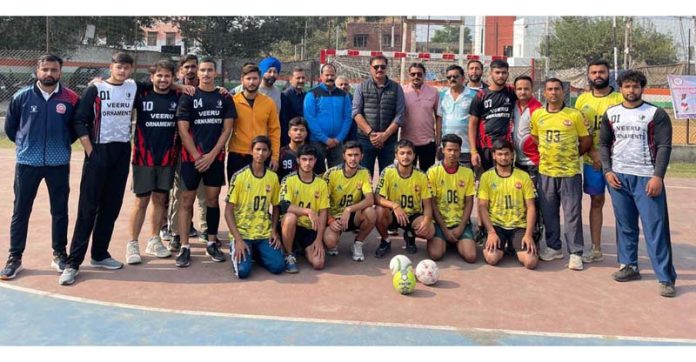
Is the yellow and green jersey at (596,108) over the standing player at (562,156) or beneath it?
over

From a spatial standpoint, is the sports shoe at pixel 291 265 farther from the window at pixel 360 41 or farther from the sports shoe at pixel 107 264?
the window at pixel 360 41

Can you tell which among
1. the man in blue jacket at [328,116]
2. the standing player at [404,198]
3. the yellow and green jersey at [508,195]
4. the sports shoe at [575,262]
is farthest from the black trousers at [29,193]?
the sports shoe at [575,262]

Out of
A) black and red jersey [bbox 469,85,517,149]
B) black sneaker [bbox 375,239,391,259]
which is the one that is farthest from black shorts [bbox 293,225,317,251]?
black and red jersey [bbox 469,85,517,149]

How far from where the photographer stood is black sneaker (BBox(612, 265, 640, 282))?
5594 millimetres

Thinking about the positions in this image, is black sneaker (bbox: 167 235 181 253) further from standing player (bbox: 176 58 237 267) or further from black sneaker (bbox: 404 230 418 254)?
black sneaker (bbox: 404 230 418 254)

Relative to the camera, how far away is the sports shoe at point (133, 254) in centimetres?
586

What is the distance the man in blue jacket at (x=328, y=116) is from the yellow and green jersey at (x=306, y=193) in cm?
81

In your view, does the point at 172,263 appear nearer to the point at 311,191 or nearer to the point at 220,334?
the point at 311,191

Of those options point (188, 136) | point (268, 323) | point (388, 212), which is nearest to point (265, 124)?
point (188, 136)

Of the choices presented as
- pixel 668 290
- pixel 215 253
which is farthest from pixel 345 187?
pixel 668 290

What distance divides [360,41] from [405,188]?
40.0 meters

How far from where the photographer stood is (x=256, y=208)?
581 centimetres

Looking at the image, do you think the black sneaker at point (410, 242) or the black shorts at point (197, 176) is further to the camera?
the black sneaker at point (410, 242)

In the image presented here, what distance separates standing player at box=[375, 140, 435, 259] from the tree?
35.7m
